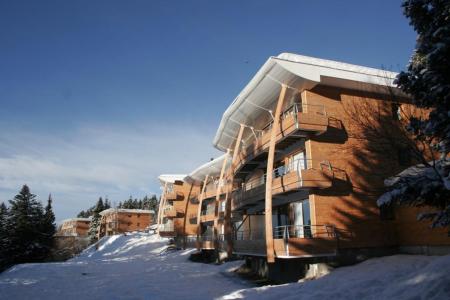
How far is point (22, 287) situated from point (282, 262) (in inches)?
740

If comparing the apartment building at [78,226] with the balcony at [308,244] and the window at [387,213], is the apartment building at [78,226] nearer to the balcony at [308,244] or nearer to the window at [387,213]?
the balcony at [308,244]

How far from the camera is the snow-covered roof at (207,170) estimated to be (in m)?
44.2

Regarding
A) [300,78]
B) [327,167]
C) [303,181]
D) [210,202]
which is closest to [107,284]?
[303,181]

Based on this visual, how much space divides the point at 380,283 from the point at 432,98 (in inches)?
307

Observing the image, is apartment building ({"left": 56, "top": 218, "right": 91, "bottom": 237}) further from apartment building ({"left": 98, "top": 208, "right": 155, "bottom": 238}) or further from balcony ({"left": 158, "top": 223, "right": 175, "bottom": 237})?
balcony ({"left": 158, "top": 223, "right": 175, "bottom": 237})

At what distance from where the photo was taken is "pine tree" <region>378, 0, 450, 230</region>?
29.5ft

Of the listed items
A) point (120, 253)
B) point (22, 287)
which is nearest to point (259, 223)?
point (22, 287)

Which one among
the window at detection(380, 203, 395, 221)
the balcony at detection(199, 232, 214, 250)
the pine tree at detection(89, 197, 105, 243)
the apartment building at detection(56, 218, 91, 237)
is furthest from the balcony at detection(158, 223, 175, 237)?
the apartment building at detection(56, 218, 91, 237)

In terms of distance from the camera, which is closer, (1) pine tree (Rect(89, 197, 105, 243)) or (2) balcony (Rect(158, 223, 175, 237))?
(2) balcony (Rect(158, 223, 175, 237))

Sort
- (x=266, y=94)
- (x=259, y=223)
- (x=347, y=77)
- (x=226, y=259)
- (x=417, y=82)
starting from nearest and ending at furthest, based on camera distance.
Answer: (x=417, y=82)
(x=347, y=77)
(x=266, y=94)
(x=259, y=223)
(x=226, y=259)

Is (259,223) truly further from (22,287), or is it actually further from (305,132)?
(22,287)

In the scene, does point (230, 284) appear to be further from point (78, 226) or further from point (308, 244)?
point (78, 226)

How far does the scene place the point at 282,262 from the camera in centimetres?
2278

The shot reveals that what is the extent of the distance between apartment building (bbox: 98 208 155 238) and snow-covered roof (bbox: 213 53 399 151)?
7440 centimetres
